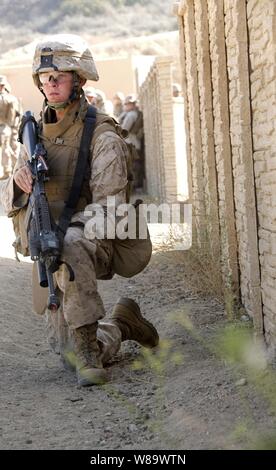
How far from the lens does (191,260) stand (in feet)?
23.4

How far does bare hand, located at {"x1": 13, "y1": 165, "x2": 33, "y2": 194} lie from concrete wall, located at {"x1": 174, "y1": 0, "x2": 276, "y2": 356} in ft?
3.90

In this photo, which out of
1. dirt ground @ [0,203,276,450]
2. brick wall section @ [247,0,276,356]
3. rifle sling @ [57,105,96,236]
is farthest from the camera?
rifle sling @ [57,105,96,236]

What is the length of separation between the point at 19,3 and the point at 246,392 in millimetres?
65978

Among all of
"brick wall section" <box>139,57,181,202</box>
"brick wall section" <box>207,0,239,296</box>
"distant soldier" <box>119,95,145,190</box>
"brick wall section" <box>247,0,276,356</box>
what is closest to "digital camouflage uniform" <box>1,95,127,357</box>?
"brick wall section" <box>247,0,276,356</box>

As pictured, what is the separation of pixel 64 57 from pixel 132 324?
1564mm

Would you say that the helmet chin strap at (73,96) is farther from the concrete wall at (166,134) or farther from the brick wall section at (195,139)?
the concrete wall at (166,134)

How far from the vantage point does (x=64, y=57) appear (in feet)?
15.1

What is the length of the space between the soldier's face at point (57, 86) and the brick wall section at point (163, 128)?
738cm

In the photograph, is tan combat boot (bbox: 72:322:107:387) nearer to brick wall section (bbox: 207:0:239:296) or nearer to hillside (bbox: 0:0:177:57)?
brick wall section (bbox: 207:0:239:296)

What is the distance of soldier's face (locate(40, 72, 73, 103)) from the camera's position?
4.59 metres

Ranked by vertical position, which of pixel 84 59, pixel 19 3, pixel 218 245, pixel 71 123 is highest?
pixel 19 3

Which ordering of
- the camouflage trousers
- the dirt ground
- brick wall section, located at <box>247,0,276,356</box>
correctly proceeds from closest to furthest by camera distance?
the dirt ground, brick wall section, located at <box>247,0,276,356</box>, the camouflage trousers

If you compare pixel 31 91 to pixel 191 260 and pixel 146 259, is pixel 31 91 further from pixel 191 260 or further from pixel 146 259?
pixel 146 259
